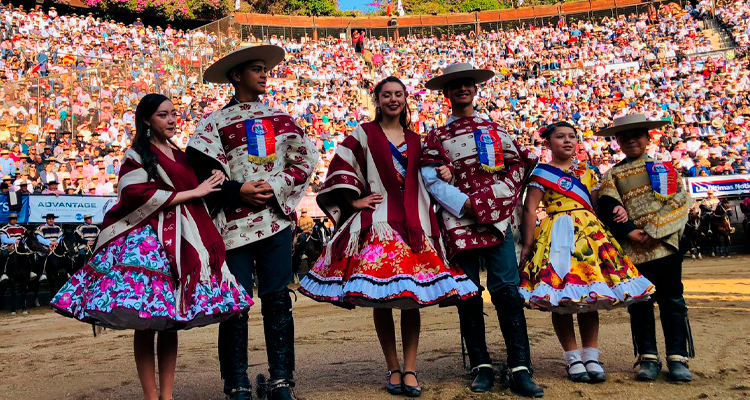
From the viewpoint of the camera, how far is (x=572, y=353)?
4121 mm

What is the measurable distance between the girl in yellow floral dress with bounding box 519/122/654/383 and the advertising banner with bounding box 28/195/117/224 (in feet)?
31.8

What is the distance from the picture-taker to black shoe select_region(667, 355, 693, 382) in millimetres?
4020

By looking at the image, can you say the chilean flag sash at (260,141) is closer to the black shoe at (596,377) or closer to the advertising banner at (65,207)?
the black shoe at (596,377)

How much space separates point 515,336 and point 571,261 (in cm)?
56

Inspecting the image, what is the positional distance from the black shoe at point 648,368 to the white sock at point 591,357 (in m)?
0.24

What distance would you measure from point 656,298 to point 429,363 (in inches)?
60.8

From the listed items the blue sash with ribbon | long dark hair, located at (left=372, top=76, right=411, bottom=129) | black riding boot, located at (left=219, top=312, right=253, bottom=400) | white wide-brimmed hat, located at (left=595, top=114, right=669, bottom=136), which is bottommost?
black riding boot, located at (left=219, top=312, right=253, bottom=400)

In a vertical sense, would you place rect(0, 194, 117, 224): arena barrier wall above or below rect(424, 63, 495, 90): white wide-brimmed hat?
below

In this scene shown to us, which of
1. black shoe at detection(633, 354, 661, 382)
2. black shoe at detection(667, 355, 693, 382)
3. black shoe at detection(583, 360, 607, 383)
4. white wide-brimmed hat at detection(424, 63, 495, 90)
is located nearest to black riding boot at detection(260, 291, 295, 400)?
white wide-brimmed hat at detection(424, 63, 495, 90)

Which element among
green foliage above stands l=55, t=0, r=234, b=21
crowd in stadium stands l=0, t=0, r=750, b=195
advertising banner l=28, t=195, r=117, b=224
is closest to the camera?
advertising banner l=28, t=195, r=117, b=224

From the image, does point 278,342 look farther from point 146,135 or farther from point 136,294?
point 146,135

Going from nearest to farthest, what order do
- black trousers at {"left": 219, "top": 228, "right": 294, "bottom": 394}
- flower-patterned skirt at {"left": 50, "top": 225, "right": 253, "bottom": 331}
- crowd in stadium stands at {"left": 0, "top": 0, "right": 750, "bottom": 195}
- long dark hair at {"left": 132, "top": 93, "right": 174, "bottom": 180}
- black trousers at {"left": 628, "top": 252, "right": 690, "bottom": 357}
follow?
flower-patterned skirt at {"left": 50, "top": 225, "right": 253, "bottom": 331} → long dark hair at {"left": 132, "top": 93, "right": 174, "bottom": 180} → black trousers at {"left": 219, "top": 228, "right": 294, "bottom": 394} → black trousers at {"left": 628, "top": 252, "right": 690, "bottom": 357} → crowd in stadium stands at {"left": 0, "top": 0, "right": 750, "bottom": 195}

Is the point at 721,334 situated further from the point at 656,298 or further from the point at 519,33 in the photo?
the point at 519,33

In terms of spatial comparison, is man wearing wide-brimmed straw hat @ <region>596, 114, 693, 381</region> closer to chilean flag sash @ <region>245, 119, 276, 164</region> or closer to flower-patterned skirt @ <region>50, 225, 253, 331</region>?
chilean flag sash @ <region>245, 119, 276, 164</region>
